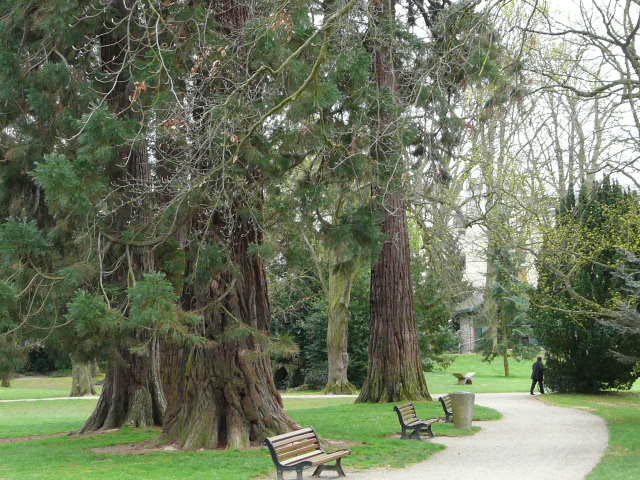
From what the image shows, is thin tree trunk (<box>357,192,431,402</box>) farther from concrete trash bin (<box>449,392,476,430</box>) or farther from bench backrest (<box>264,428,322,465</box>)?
bench backrest (<box>264,428,322,465</box>)

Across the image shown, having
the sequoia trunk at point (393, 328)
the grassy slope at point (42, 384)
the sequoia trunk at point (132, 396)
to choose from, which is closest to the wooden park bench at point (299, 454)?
the sequoia trunk at point (132, 396)

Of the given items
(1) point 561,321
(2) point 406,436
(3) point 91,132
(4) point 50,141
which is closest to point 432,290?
(1) point 561,321

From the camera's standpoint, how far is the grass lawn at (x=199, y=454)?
10.5 meters

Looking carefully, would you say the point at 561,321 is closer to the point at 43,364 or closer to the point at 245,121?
the point at 245,121

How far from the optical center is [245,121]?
1153 cm

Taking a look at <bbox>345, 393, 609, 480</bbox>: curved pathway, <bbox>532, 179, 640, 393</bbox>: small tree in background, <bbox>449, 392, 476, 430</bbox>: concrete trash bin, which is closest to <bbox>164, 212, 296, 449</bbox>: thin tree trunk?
<bbox>345, 393, 609, 480</bbox>: curved pathway

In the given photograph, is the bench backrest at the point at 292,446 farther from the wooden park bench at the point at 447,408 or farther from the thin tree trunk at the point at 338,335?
the thin tree trunk at the point at 338,335

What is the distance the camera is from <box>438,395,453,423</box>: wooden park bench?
16.7 metres

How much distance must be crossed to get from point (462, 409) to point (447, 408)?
47.9 inches

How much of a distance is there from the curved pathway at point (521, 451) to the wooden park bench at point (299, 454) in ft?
1.54

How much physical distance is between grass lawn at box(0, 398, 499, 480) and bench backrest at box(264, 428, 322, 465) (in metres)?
0.61

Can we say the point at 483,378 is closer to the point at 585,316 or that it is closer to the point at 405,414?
the point at 585,316

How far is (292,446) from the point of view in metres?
10.1

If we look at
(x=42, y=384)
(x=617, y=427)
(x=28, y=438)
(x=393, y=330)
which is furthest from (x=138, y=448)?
(x=42, y=384)
